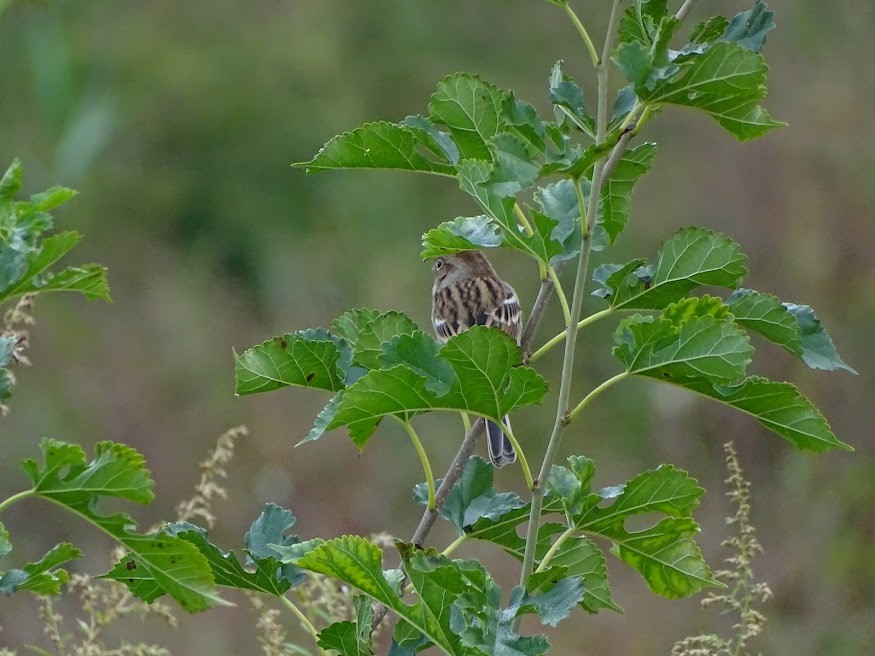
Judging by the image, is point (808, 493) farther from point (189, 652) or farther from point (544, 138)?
point (544, 138)

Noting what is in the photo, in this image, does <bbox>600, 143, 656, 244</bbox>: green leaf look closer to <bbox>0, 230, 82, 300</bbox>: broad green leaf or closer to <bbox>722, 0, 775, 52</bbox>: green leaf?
<bbox>722, 0, 775, 52</bbox>: green leaf

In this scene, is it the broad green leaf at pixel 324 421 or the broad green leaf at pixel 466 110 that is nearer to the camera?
the broad green leaf at pixel 324 421

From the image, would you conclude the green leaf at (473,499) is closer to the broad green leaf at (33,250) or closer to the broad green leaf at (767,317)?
the broad green leaf at (767,317)

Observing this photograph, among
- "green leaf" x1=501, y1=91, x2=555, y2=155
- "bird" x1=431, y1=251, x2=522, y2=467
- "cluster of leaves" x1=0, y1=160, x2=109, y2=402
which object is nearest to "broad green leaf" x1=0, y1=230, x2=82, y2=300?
"cluster of leaves" x1=0, y1=160, x2=109, y2=402

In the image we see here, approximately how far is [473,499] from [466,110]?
1.96 ft

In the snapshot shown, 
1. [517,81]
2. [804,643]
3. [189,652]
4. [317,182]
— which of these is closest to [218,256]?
[317,182]

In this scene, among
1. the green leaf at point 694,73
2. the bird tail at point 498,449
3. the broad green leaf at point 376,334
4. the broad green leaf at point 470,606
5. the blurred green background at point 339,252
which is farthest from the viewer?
the blurred green background at point 339,252

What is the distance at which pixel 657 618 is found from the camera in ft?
26.5

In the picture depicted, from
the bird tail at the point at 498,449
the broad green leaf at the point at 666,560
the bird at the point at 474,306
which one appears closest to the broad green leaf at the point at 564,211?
the broad green leaf at the point at 666,560

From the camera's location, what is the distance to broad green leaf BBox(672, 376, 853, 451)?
5.53 feet

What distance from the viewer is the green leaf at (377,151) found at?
1.89 metres

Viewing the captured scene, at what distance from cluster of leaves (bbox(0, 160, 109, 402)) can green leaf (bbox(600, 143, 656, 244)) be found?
2.77ft

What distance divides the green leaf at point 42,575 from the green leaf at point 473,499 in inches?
22.0

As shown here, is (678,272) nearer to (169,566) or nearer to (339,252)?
(169,566)
